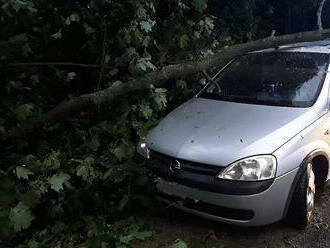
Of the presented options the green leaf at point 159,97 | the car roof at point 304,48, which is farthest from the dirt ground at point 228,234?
the car roof at point 304,48

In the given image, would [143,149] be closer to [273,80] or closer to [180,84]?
[273,80]

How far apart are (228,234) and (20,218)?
176 cm

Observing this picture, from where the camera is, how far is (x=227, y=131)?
3496mm

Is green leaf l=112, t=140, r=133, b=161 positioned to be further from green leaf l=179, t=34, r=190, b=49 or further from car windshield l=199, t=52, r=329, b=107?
green leaf l=179, t=34, r=190, b=49

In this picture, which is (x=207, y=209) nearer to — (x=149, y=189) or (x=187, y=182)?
(x=187, y=182)

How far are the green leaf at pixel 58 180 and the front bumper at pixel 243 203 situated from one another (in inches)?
40.0

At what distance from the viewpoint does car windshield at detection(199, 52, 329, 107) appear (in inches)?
154

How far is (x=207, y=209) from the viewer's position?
3312 millimetres

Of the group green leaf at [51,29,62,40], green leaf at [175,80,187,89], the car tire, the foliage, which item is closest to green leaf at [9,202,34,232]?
the foliage

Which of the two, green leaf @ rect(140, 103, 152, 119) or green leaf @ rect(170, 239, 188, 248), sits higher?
green leaf @ rect(140, 103, 152, 119)

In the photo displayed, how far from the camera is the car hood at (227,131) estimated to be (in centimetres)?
324

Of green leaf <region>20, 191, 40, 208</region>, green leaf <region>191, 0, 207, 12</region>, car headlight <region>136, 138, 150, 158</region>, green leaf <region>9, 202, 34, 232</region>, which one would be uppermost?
green leaf <region>191, 0, 207, 12</region>

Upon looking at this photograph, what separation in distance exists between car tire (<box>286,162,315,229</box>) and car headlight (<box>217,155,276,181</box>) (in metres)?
0.40

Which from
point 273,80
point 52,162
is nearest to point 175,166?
point 52,162
